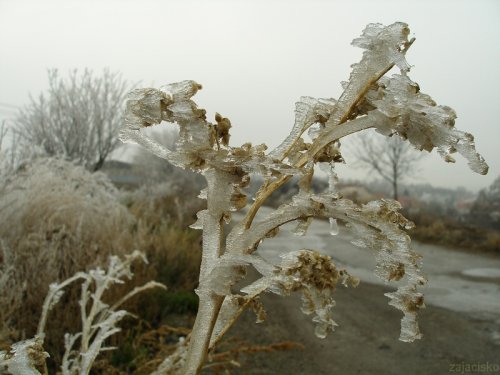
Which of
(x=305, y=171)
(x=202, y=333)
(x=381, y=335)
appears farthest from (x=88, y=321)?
(x=381, y=335)

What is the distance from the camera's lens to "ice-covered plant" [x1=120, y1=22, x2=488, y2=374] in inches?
23.3

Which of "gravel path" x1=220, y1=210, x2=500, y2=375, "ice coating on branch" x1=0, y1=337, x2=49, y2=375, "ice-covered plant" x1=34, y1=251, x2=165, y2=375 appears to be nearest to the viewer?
"ice coating on branch" x1=0, y1=337, x2=49, y2=375

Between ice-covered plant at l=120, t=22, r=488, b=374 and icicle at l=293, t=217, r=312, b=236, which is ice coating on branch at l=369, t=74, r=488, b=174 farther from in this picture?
icicle at l=293, t=217, r=312, b=236

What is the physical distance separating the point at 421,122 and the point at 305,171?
0.58 feet

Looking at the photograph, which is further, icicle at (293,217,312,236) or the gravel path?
the gravel path

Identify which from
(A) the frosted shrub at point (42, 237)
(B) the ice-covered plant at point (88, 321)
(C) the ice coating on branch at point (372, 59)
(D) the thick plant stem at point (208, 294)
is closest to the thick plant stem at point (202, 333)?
(D) the thick plant stem at point (208, 294)

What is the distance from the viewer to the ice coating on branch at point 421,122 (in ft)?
1.86

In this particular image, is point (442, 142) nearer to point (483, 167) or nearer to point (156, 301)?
point (483, 167)

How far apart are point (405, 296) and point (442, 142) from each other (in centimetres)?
24

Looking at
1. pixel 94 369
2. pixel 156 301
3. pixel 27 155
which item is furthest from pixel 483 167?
pixel 27 155

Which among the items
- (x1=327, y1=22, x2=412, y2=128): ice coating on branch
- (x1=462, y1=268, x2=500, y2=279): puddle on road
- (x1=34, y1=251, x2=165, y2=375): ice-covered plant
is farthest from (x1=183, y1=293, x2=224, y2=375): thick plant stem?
(x1=462, y1=268, x2=500, y2=279): puddle on road

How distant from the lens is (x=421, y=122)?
1.89 feet

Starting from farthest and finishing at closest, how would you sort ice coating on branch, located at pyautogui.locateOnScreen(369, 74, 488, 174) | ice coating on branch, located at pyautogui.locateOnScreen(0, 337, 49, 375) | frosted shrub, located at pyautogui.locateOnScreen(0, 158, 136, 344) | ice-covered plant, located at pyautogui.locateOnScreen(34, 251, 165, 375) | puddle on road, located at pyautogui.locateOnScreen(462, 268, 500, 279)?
puddle on road, located at pyautogui.locateOnScreen(462, 268, 500, 279), frosted shrub, located at pyautogui.locateOnScreen(0, 158, 136, 344), ice-covered plant, located at pyautogui.locateOnScreen(34, 251, 165, 375), ice coating on branch, located at pyautogui.locateOnScreen(0, 337, 49, 375), ice coating on branch, located at pyautogui.locateOnScreen(369, 74, 488, 174)

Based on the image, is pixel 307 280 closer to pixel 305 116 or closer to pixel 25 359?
pixel 305 116
